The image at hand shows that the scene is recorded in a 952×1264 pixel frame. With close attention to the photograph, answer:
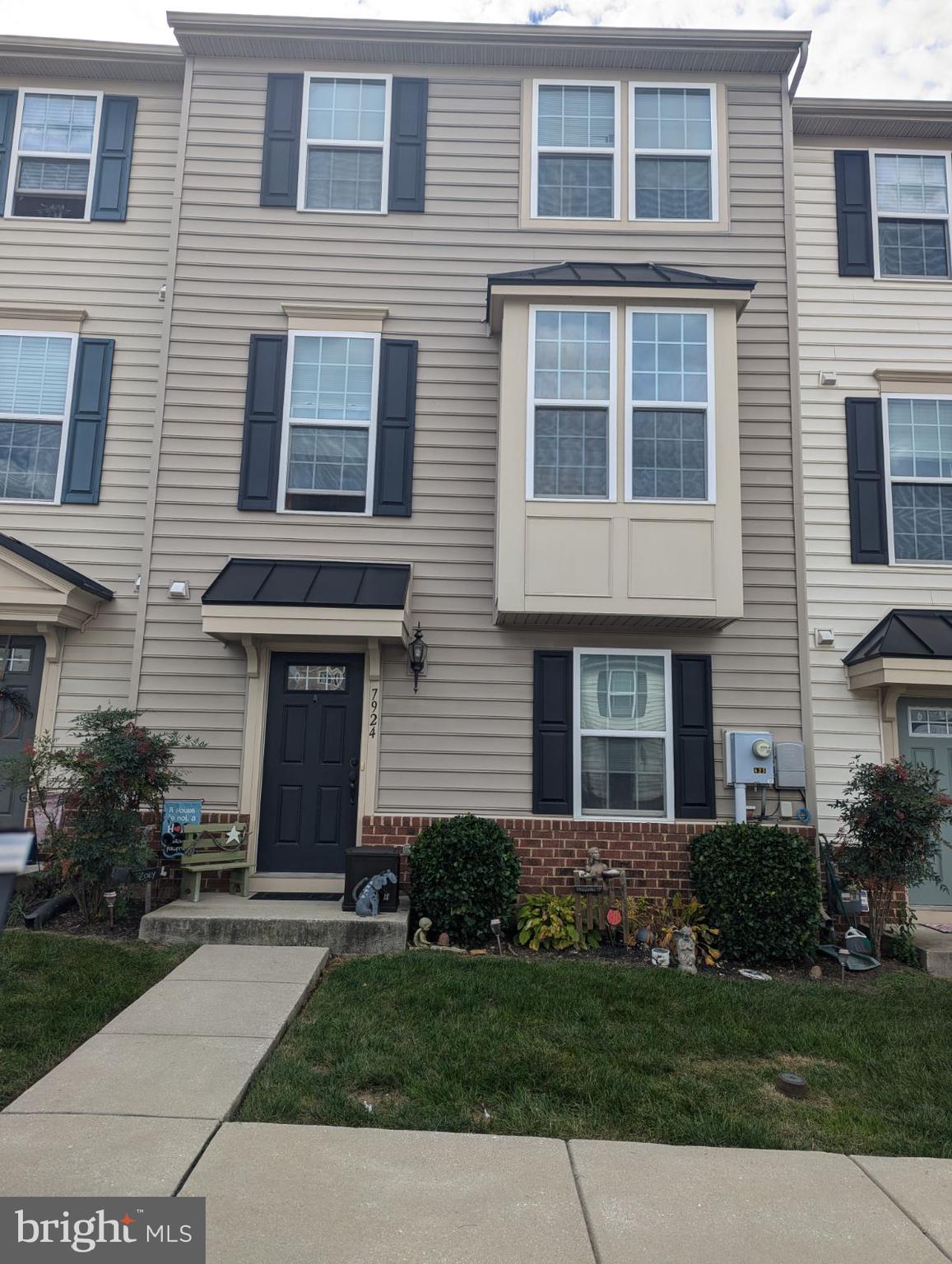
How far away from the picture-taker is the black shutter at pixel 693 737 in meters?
7.34

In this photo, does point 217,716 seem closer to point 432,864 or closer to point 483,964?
point 432,864

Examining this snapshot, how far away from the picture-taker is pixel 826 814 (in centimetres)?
760

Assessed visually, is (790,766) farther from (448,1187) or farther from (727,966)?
(448,1187)

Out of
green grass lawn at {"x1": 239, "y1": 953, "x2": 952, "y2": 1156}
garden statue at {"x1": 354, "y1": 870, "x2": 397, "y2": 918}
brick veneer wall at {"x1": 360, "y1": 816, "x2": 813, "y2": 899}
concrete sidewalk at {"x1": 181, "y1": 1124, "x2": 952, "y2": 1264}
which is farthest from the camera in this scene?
brick veneer wall at {"x1": 360, "y1": 816, "x2": 813, "y2": 899}

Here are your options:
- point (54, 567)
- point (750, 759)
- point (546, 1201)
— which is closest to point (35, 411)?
point (54, 567)

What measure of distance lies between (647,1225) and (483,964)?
3079 millimetres

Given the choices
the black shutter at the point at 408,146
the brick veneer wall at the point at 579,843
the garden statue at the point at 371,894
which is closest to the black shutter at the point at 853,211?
the black shutter at the point at 408,146

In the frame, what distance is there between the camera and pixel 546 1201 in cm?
293

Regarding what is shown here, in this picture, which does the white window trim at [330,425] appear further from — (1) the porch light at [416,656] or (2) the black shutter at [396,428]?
(1) the porch light at [416,656]

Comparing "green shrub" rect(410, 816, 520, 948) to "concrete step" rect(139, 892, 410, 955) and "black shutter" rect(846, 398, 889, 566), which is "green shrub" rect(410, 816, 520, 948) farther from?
"black shutter" rect(846, 398, 889, 566)

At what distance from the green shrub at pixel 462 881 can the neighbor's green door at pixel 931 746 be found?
3942 mm

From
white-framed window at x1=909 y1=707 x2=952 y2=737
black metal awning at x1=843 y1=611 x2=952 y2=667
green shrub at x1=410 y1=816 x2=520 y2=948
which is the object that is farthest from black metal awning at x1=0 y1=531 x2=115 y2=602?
white-framed window at x1=909 y1=707 x2=952 y2=737

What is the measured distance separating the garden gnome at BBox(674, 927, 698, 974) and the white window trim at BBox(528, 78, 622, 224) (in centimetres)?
655

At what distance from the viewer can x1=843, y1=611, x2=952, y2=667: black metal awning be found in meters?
7.30
